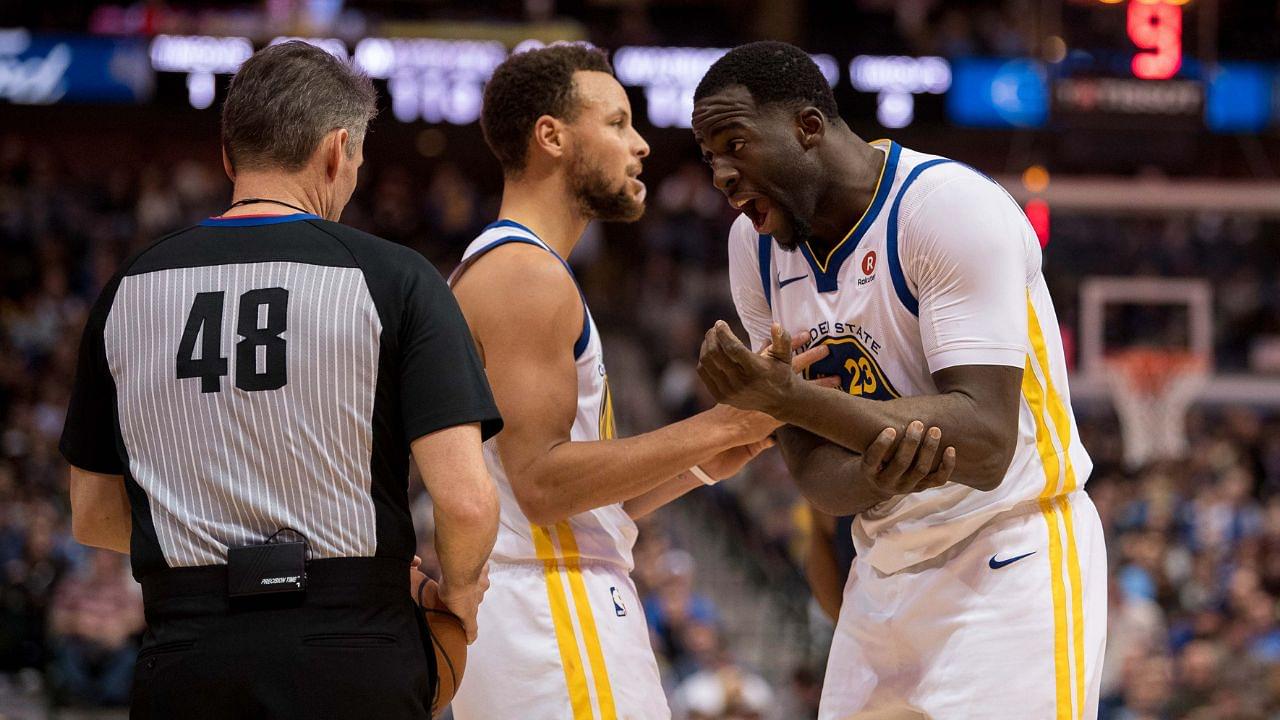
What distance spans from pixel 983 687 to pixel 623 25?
17.5 metres

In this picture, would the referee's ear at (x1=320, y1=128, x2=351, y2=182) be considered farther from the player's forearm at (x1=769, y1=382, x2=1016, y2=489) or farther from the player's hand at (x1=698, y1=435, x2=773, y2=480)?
the player's hand at (x1=698, y1=435, x2=773, y2=480)

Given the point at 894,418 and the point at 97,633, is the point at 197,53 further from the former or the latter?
the point at 894,418

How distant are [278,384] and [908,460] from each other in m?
1.41

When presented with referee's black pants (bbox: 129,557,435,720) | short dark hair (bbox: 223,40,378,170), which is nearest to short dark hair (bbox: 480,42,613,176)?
short dark hair (bbox: 223,40,378,170)

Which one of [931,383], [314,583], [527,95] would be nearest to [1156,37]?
[527,95]

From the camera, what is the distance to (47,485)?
13297mm

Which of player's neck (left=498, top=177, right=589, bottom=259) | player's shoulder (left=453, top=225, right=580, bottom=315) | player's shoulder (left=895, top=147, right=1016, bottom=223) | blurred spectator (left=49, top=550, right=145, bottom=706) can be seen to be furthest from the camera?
blurred spectator (left=49, top=550, right=145, bottom=706)

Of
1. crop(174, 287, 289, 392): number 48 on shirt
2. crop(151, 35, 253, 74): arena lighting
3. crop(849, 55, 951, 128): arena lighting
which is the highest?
crop(151, 35, 253, 74): arena lighting

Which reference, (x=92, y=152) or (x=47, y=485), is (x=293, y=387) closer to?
(x=47, y=485)

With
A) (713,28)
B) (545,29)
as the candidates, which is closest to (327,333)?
(545,29)

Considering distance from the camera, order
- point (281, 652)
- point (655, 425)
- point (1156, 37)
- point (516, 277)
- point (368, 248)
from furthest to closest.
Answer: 1. point (655, 425)
2. point (1156, 37)
3. point (516, 277)
4. point (368, 248)
5. point (281, 652)

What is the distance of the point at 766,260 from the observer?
4.05 meters

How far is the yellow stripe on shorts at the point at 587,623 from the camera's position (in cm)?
391

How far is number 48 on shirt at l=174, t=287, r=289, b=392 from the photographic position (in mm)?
3006
